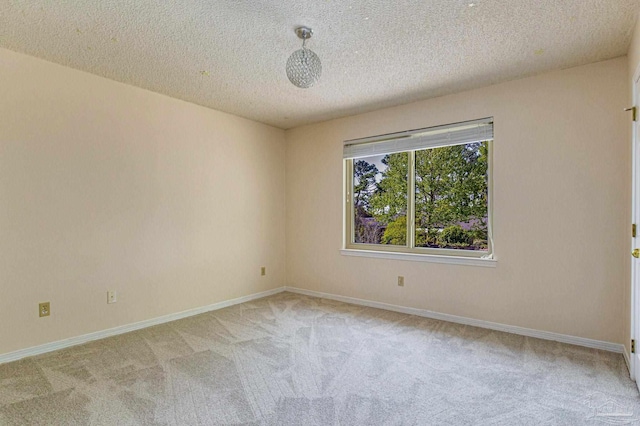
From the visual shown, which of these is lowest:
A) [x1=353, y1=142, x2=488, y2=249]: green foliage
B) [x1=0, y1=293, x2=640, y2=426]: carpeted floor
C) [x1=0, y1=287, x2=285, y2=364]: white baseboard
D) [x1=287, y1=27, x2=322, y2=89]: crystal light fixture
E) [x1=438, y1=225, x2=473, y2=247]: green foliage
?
[x1=0, y1=293, x2=640, y2=426]: carpeted floor

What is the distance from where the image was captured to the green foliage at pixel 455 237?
12.0ft

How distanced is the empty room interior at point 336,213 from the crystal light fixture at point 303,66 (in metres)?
0.01

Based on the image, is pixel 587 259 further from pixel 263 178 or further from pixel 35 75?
pixel 35 75

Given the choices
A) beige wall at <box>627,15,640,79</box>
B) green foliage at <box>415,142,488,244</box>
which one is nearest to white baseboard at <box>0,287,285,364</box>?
green foliage at <box>415,142,488,244</box>

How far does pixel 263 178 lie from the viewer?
478 cm

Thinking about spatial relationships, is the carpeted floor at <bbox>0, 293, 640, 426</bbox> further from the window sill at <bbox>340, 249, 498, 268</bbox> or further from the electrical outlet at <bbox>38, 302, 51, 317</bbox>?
the window sill at <bbox>340, 249, 498, 268</bbox>

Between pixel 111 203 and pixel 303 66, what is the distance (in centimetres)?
227

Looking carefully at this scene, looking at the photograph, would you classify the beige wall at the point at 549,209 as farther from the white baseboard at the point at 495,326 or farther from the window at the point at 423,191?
the window at the point at 423,191

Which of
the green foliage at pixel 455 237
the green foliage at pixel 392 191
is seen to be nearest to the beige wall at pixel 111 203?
the green foliage at pixel 392 191

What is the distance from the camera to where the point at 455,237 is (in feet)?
12.2

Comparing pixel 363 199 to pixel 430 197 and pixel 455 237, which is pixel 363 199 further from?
pixel 455 237

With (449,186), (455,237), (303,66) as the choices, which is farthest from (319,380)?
(449,186)

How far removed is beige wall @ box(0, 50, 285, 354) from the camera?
8.95ft

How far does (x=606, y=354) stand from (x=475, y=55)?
2.58m
